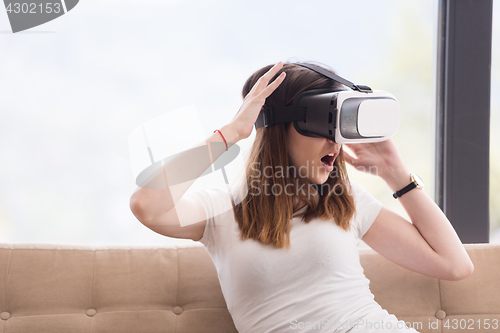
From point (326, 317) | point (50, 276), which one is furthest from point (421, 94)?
point (50, 276)

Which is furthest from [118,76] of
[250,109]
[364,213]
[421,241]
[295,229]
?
[421,241]

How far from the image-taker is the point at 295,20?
138 cm

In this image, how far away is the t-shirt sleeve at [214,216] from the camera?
0.95 meters

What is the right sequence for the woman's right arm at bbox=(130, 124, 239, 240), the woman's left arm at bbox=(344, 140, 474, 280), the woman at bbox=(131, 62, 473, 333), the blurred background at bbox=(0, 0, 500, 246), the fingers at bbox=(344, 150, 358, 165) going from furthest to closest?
the blurred background at bbox=(0, 0, 500, 246)
the fingers at bbox=(344, 150, 358, 165)
the woman's left arm at bbox=(344, 140, 474, 280)
the woman at bbox=(131, 62, 473, 333)
the woman's right arm at bbox=(130, 124, 239, 240)

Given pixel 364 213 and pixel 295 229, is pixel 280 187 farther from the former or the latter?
pixel 364 213

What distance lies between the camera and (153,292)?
1.09 m

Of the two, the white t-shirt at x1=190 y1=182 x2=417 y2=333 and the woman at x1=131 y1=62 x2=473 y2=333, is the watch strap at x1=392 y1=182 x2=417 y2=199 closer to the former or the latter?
the woman at x1=131 y1=62 x2=473 y2=333

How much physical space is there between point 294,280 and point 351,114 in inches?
16.5

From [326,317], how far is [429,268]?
0.37 metres

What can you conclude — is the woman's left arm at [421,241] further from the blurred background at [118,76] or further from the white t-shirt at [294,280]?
the blurred background at [118,76]

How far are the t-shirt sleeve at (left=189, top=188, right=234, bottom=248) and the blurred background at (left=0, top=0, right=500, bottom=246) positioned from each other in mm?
345

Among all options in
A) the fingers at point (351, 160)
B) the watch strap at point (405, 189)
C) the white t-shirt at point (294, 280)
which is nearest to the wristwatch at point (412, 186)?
the watch strap at point (405, 189)

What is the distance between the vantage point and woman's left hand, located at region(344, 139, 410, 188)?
3.68 ft

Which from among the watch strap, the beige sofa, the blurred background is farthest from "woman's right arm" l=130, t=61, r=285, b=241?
→ the watch strap
